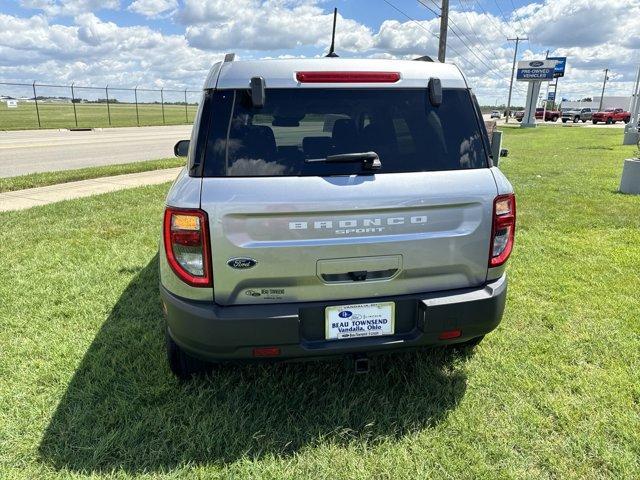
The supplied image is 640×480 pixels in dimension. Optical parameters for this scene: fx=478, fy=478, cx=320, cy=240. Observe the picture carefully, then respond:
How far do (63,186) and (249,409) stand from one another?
8627 mm

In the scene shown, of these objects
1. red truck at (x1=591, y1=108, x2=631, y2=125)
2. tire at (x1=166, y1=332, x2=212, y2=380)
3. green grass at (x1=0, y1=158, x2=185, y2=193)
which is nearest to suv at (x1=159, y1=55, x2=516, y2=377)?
tire at (x1=166, y1=332, x2=212, y2=380)

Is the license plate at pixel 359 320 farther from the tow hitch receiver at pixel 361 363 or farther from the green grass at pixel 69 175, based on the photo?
the green grass at pixel 69 175

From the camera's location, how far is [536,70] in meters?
59.1

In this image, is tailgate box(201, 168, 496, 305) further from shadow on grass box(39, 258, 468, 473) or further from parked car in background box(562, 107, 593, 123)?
parked car in background box(562, 107, 593, 123)

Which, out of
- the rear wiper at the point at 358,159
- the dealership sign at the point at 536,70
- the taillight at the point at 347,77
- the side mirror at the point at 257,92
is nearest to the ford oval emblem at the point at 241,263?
the rear wiper at the point at 358,159

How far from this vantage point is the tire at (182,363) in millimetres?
2857

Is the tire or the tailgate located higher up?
the tailgate

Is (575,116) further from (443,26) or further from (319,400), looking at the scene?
(319,400)

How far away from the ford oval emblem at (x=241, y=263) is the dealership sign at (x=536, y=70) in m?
64.4

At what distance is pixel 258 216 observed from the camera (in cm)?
224

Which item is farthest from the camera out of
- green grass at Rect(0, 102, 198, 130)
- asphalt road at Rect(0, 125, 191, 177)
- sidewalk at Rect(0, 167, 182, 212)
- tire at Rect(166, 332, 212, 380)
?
green grass at Rect(0, 102, 198, 130)

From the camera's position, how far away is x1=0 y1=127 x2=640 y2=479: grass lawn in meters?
2.37

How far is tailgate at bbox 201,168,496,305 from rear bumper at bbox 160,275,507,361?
2.5 inches

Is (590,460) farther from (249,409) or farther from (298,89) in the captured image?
(298,89)
